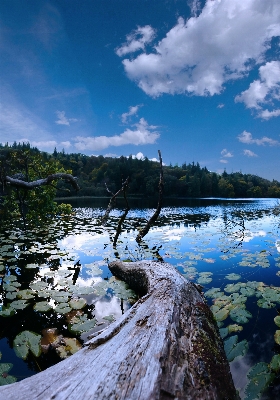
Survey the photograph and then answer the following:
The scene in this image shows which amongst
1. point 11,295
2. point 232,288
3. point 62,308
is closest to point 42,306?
point 62,308

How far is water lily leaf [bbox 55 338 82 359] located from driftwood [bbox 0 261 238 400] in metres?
0.76

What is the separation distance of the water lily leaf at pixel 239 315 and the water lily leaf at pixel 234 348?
1.42 feet

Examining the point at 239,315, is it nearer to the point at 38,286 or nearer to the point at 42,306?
the point at 42,306

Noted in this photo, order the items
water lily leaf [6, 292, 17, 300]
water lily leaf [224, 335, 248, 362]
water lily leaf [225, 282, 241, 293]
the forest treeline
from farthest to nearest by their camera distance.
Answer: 1. the forest treeline
2. water lily leaf [225, 282, 241, 293]
3. water lily leaf [6, 292, 17, 300]
4. water lily leaf [224, 335, 248, 362]

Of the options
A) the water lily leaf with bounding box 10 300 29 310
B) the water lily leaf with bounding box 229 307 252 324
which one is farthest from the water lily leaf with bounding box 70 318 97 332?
the water lily leaf with bounding box 229 307 252 324

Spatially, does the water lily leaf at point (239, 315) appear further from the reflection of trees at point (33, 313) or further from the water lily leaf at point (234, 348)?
the reflection of trees at point (33, 313)

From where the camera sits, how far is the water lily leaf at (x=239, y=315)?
9.42 feet

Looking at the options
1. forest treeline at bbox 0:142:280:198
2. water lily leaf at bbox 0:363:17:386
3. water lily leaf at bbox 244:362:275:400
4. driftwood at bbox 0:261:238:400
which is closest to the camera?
driftwood at bbox 0:261:238:400

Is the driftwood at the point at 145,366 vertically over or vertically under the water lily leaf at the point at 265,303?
over

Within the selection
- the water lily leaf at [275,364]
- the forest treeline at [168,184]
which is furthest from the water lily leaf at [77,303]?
the forest treeline at [168,184]

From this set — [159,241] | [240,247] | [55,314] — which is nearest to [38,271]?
[55,314]

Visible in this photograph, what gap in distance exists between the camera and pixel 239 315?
2.99 metres

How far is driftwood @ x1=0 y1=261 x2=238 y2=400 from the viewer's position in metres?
1.13

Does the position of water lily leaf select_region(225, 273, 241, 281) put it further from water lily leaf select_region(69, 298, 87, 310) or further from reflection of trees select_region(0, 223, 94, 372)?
water lily leaf select_region(69, 298, 87, 310)
